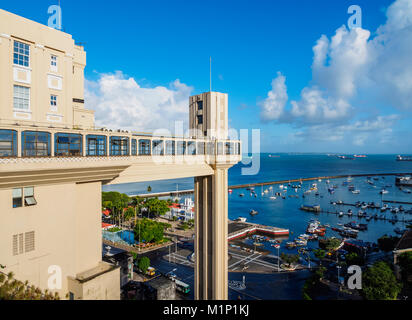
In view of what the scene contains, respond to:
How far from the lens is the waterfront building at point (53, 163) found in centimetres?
1392

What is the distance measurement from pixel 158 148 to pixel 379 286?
35909mm

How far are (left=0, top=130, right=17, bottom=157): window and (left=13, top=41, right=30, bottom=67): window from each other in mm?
5103

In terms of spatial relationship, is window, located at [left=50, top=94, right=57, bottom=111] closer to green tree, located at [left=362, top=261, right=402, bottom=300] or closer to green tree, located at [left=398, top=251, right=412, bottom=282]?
green tree, located at [left=362, top=261, right=402, bottom=300]

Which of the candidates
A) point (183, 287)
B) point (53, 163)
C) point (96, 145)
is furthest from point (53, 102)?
point (183, 287)

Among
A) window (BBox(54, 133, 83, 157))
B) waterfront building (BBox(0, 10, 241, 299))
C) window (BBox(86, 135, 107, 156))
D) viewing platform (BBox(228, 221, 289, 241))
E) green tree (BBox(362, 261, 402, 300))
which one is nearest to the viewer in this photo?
waterfront building (BBox(0, 10, 241, 299))

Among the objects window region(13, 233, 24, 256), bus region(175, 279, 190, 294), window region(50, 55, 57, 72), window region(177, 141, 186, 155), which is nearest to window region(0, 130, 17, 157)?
window region(13, 233, 24, 256)

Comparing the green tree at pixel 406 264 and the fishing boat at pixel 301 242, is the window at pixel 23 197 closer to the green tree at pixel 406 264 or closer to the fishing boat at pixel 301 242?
the green tree at pixel 406 264

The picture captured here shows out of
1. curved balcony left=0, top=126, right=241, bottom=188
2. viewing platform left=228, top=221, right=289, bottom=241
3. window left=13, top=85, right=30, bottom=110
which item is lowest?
viewing platform left=228, top=221, right=289, bottom=241

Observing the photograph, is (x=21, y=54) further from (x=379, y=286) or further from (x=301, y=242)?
(x=301, y=242)

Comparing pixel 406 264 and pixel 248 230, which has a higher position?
pixel 406 264

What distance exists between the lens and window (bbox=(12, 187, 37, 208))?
1427 centimetres

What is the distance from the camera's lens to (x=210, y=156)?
86.5 ft

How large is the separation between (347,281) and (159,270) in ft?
117

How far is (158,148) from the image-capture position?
21.6 metres
